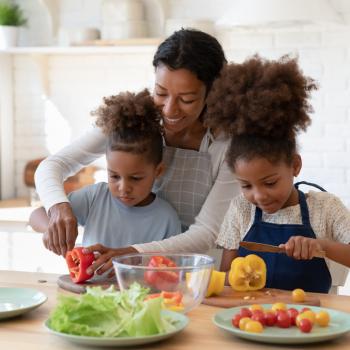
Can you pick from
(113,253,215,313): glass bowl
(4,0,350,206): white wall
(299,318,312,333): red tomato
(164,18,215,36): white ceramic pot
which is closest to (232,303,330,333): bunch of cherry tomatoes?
(299,318,312,333): red tomato

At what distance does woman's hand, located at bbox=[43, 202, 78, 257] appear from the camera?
1.94 m

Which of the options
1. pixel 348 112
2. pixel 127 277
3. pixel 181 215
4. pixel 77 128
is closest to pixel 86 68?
pixel 77 128

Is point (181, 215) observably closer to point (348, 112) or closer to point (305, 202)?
point (305, 202)

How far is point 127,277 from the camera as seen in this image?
1.50m

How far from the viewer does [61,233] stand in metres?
1.95

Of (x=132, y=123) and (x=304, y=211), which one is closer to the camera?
(x=304, y=211)

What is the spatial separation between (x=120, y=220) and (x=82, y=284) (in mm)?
418

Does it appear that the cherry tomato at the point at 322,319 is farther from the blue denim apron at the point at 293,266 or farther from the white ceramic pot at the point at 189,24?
the white ceramic pot at the point at 189,24

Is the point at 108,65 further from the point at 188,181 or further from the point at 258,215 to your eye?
the point at 258,215

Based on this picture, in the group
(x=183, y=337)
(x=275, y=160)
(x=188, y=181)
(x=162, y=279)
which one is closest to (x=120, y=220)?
(x=188, y=181)

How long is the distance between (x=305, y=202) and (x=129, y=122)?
1.68ft

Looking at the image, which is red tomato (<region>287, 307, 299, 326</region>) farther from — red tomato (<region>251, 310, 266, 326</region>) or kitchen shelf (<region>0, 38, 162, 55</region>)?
kitchen shelf (<region>0, 38, 162, 55</region>)

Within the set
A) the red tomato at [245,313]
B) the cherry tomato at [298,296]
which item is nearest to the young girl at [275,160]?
the cherry tomato at [298,296]

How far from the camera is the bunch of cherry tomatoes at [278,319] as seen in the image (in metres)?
1.35
